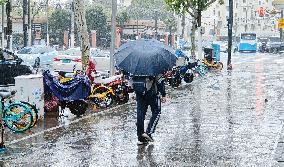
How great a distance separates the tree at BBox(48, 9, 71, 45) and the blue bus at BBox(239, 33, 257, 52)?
21.8 meters

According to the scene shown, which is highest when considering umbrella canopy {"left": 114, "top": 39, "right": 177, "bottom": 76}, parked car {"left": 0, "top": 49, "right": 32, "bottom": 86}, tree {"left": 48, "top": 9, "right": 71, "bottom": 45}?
tree {"left": 48, "top": 9, "right": 71, "bottom": 45}

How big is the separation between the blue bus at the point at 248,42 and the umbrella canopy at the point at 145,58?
204 ft

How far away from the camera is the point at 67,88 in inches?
569

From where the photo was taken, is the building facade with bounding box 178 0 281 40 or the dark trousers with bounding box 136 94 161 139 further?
the building facade with bounding box 178 0 281 40

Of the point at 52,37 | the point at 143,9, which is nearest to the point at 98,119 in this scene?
the point at 52,37

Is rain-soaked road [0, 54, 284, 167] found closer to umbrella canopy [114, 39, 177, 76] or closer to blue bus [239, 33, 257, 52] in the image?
umbrella canopy [114, 39, 177, 76]

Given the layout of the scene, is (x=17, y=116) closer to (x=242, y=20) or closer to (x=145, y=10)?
(x=145, y=10)

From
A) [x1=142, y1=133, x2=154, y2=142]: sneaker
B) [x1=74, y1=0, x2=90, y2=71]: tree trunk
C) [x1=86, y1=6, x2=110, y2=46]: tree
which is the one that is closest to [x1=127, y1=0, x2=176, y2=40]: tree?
[x1=86, y1=6, x2=110, y2=46]: tree

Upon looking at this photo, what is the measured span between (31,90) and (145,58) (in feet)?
13.2

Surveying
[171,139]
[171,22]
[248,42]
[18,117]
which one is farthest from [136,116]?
[171,22]

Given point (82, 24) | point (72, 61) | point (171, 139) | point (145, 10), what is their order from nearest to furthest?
point (171, 139) → point (82, 24) → point (72, 61) → point (145, 10)

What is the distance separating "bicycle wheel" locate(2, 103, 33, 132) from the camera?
1215cm

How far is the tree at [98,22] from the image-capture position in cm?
7444

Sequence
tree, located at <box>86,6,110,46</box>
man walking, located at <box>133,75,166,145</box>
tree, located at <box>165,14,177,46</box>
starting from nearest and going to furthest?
man walking, located at <box>133,75,166,145</box>, tree, located at <box>86,6,110,46</box>, tree, located at <box>165,14,177,46</box>
